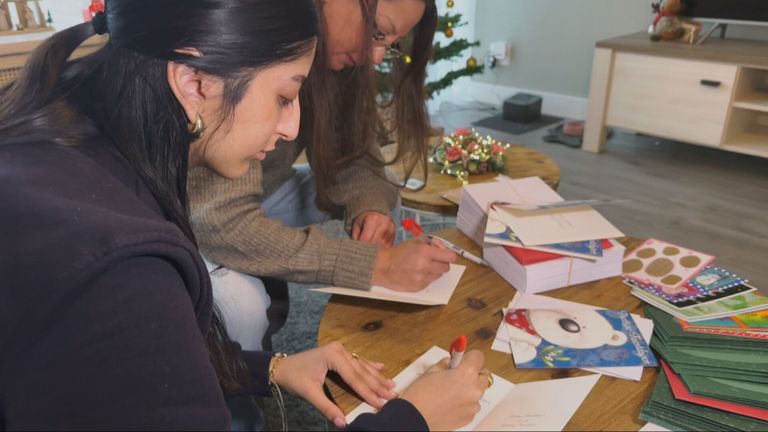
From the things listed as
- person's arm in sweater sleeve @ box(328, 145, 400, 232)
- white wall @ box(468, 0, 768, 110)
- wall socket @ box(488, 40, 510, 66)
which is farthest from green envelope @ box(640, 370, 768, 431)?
wall socket @ box(488, 40, 510, 66)

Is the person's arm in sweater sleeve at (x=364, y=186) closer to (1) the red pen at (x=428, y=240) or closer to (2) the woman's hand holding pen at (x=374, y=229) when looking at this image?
(2) the woman's hand holding pen at (x=374, y=229)

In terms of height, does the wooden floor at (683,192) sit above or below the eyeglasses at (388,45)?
below

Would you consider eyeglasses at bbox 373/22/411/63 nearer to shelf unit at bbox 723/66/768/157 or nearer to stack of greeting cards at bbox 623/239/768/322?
stack of greeting cards at bbox 623/239/768/322

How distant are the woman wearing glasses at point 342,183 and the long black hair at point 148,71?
40cm

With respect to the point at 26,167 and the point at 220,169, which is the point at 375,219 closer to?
the point at 220,169

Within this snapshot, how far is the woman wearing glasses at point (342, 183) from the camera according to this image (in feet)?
3.35

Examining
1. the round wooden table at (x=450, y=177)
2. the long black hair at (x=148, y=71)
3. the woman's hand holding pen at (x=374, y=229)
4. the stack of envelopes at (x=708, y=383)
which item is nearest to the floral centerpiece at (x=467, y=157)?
the round wooden table at (x=450, y=177)

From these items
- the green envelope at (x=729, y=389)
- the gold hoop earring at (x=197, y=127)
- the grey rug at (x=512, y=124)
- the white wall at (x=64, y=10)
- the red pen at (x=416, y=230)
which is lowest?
the grey rug at (x=512, y=124)

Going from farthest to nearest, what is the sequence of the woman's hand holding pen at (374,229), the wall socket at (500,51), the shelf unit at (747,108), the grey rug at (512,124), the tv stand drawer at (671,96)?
the wall socket at (500,51)
the grey rug at (512,124)
the tv stand drawer at (671,96)
the shelf unit at (747,108)
the woman's hand holding pen at (374,229)

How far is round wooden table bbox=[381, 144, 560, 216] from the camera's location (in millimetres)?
1533

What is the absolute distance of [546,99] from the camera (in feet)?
12.0

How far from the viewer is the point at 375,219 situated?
4.08ft

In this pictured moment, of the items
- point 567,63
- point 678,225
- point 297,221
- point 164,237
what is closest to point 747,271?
point 678,225

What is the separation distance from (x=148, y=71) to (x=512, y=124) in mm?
3107
